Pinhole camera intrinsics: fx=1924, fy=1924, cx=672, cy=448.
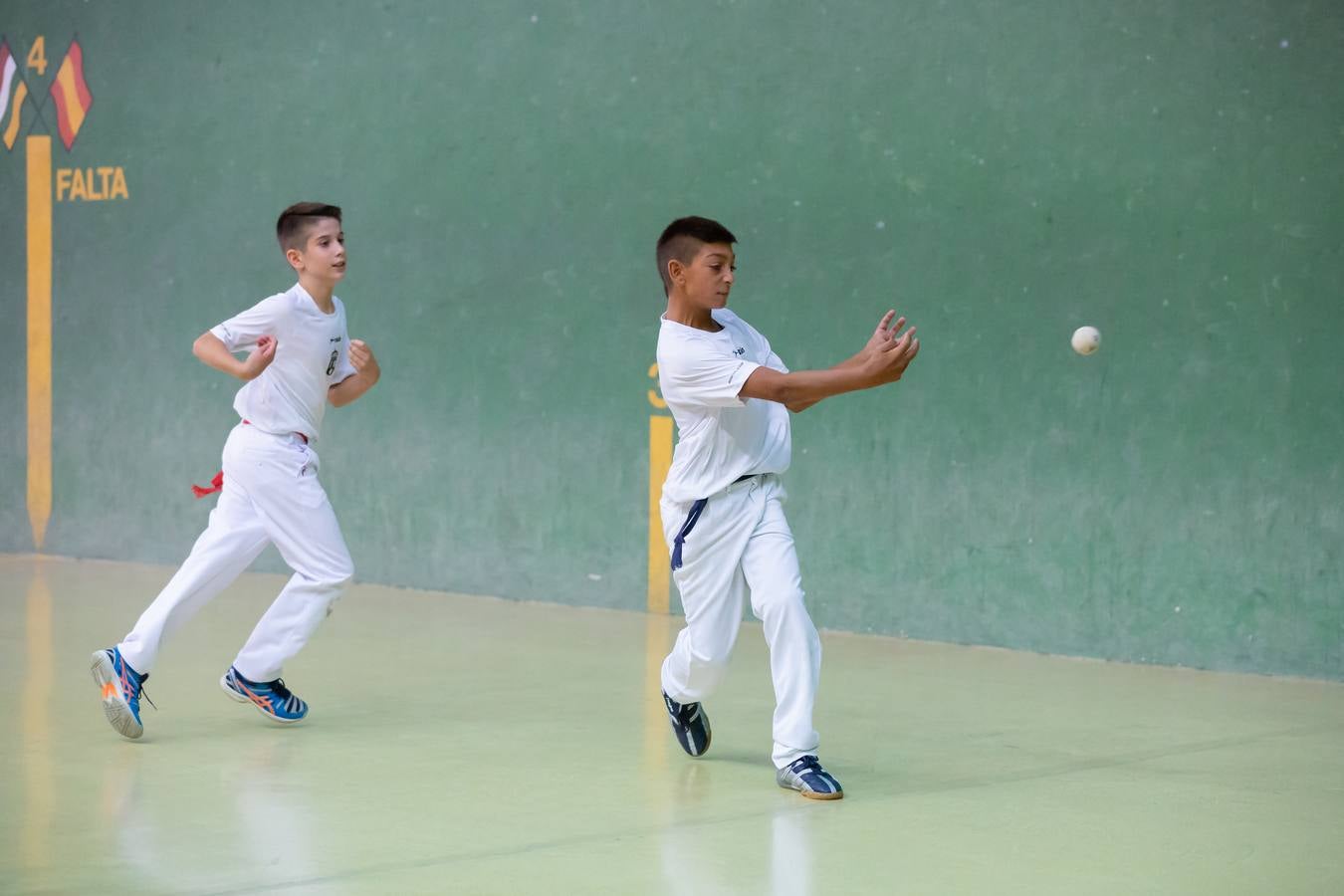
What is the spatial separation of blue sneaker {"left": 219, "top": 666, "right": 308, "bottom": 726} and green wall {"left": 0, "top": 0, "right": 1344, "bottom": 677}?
9.26 feet

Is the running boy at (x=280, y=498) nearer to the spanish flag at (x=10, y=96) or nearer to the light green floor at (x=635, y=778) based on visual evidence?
the light green floor at (x=635, y=778)

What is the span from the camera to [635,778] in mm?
5309

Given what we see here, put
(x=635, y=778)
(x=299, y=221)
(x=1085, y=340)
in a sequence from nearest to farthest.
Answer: (x=635, y=778)
(x=299, y=221)
(x=1085, y=340)

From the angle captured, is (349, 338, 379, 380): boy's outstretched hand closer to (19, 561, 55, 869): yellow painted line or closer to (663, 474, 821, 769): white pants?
(663, 474, 821, 769): white pants

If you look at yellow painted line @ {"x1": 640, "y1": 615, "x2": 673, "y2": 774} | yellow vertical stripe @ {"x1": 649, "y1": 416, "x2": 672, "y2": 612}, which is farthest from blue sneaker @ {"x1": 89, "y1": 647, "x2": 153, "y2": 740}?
yellow vertical stripe @ {"x1": 649, "y1": 416, "x2": 672, "y2": 612}

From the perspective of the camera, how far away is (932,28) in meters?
7.77

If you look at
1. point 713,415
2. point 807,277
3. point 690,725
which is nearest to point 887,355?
point 713,415

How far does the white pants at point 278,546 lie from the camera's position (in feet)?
19.4

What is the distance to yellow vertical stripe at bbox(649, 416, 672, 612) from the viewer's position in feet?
28.3

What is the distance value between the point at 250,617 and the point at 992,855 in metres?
4.86

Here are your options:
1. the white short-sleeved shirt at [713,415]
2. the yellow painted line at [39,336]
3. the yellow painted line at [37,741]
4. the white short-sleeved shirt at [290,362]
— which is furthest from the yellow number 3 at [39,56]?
the white short-sleeved shirt at [713,415]

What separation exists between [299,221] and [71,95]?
515 centimetres

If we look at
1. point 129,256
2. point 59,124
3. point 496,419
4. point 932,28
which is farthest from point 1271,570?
point 59,124

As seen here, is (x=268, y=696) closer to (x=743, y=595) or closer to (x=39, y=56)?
(x=743, y=595)
